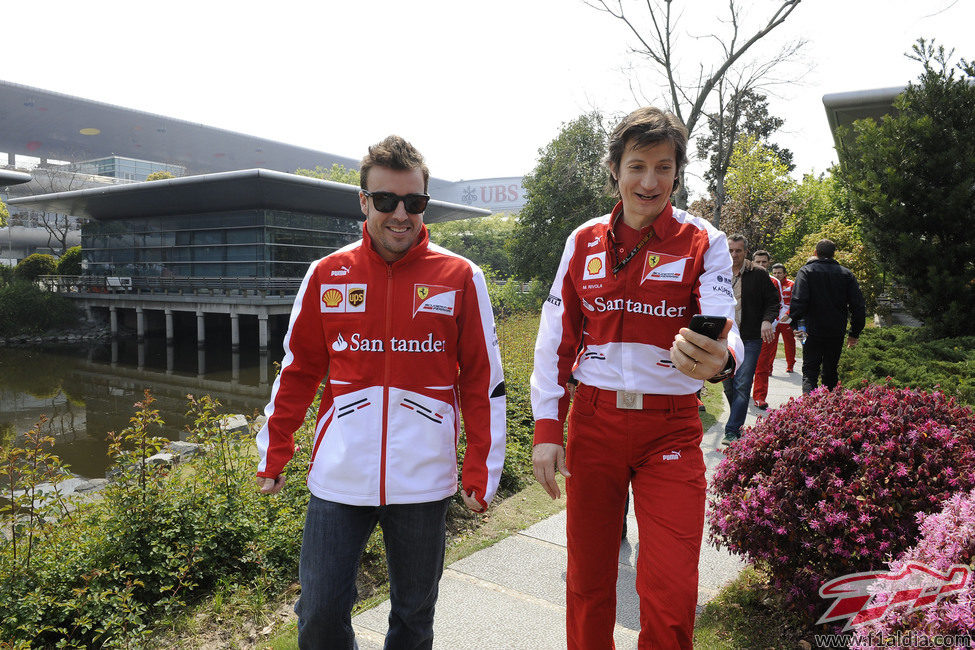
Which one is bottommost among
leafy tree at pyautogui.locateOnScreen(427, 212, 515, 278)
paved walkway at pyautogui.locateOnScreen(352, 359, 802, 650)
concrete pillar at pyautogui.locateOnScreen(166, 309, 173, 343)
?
concrete pillar at pyautogui.locateOnScreen(166, 309, 173, 343)

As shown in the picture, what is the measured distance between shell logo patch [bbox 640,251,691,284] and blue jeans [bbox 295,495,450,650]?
1186 millimetres

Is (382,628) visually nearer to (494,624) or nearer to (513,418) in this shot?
(494,624)

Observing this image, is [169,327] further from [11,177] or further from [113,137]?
[113,137]

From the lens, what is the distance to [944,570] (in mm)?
1900

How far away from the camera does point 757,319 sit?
7281mm

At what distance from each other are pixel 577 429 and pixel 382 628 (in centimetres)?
165

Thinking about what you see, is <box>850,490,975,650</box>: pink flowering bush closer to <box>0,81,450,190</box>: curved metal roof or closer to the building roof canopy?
the building roof canopy

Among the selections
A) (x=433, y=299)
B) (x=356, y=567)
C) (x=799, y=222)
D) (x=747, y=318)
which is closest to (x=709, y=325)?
(x=433, y=299)

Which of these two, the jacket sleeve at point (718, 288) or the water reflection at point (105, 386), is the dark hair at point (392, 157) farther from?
the water reflection at point (105, 386)

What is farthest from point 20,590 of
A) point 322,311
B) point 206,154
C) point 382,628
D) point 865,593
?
point 206,154

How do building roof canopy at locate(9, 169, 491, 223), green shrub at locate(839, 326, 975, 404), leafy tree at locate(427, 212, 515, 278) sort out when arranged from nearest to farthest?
green shrub at locate(839, 326, 975, 404) → building roof canopy at locate(9, 169, 491, 223) → leafy tree at locate(427, 212, 515, 278)

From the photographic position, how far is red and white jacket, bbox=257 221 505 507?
232 centimetres

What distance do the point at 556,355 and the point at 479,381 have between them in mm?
338

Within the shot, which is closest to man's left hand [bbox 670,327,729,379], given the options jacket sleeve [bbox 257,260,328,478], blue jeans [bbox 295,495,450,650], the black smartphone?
the black smartphone
